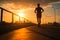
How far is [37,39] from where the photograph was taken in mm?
8125

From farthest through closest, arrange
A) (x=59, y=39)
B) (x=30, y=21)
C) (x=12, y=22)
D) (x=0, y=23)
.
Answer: (x=30, y=21)
(x=12, y=22)
(x=0, y=23)
(x=59, y=39)

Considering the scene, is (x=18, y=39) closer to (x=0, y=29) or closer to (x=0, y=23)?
(x=0, y=29)

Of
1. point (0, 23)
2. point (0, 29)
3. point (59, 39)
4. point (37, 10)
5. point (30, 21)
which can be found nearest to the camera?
point (59, 39)

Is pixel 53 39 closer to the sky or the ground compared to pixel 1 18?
closer to the ground

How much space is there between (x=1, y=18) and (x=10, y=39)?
5.36 m

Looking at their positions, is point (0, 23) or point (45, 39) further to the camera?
point (0, 23)

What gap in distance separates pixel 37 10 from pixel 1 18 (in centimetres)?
558

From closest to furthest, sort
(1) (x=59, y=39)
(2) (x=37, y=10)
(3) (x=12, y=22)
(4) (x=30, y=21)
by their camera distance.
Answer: (1) (x=59, y=39), (3) (x=12, y=22), (2) (x=37, y=10), (4) (x=30, y=21)

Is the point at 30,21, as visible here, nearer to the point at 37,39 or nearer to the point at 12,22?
the point at 12,22

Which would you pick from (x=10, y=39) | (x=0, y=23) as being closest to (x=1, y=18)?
(x=0, y=23)

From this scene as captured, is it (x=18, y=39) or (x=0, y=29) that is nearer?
(x=18, y=39)

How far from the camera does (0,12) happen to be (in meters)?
13.6

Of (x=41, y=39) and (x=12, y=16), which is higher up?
(x=12, y=16)

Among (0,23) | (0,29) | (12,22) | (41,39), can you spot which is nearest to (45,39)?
(41,39)
